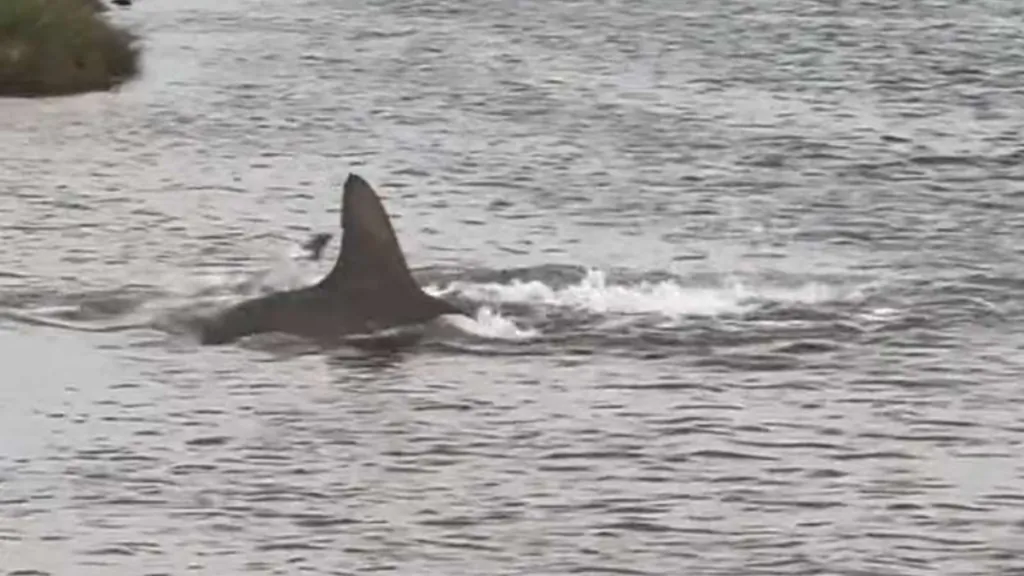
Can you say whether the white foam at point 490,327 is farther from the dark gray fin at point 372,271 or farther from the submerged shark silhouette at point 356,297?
the dark gray fin at point 372,271

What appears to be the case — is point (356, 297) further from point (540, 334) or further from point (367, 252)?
point (540, 334)

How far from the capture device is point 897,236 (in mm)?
23094

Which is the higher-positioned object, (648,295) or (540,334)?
(540,334)

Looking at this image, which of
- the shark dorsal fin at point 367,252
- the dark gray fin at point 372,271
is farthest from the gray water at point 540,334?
the shark dorsal fin at point 367,252

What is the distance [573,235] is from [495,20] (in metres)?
24.4

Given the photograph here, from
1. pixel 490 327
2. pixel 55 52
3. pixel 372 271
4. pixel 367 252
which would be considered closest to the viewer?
pixel 367 252

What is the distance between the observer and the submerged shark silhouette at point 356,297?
695 inches

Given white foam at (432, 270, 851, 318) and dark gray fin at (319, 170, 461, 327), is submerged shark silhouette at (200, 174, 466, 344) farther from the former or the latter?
white foam at (432, 270, 851, 318)

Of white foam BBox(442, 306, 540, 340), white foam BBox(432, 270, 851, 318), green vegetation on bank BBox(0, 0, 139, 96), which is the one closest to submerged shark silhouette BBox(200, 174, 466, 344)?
white foam BBox(442, 306, 540, 340)

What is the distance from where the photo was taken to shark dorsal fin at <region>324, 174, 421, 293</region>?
17609 mm

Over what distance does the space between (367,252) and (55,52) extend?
19.8 metres

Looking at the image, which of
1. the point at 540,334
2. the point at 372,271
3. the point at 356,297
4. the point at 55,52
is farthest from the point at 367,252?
the point at 55,52

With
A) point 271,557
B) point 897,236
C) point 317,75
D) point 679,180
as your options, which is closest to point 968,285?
point 897,236

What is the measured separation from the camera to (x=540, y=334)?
18281mm
